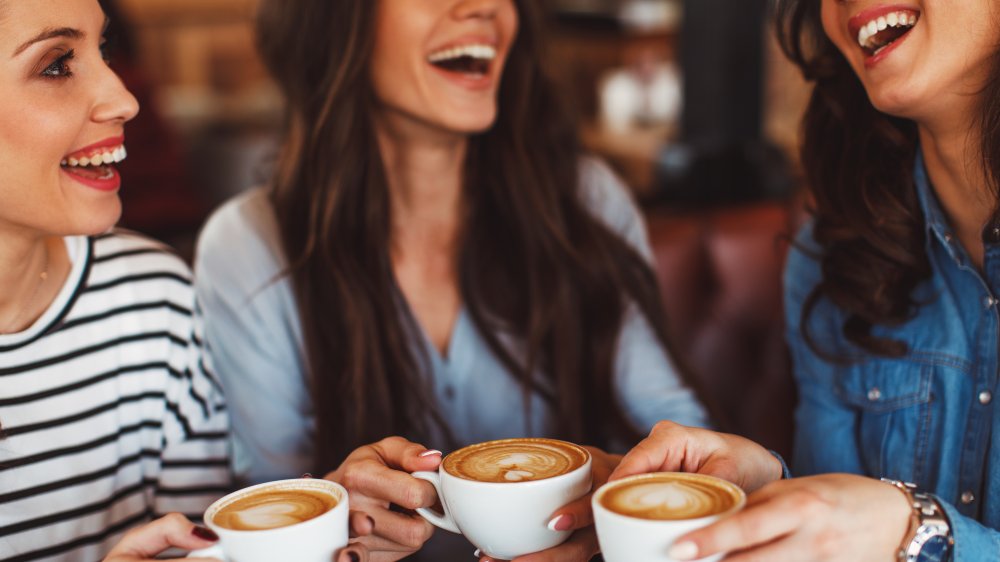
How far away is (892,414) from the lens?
137 centimetres

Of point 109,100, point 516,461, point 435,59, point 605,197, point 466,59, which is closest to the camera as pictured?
point 516,461

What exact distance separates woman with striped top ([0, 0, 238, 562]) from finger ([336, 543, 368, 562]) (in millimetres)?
526

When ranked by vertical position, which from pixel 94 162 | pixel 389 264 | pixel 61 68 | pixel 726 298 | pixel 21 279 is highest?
pixel 61 68

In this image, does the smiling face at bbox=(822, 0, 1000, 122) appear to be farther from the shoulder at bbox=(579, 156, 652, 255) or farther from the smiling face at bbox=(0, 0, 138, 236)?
the smiling face at bbox=(0, 0, 138, 236)

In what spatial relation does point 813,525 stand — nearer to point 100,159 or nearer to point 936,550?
point 936,550

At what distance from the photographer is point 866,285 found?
1.37 meters

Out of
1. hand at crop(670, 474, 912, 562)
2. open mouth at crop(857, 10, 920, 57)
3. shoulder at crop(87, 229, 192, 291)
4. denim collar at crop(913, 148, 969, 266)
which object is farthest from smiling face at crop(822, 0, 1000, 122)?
shoulder at crop(87, 229, 192, 291)

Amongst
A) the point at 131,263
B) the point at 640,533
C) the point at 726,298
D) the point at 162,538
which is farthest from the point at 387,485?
the point at 726,298

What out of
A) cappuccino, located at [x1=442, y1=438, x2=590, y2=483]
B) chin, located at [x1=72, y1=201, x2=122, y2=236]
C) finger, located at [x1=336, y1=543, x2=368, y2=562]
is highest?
chin, located at [x1=72, y1=201, x2=122, y2=236]

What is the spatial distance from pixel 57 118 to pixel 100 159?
0.10 meters

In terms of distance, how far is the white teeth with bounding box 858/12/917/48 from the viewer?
1136 millimetres

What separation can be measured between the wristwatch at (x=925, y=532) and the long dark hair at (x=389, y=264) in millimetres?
729

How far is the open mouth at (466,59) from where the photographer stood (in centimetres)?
164

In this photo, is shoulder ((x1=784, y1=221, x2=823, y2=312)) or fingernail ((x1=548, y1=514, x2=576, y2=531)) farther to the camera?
shoulder ((x1=784, y1=221, x2=823, y2=312))
